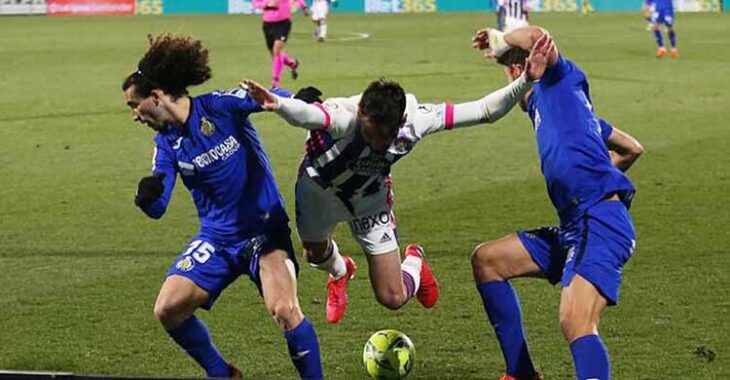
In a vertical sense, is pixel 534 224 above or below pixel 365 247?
below

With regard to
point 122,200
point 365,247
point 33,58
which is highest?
point 365,247

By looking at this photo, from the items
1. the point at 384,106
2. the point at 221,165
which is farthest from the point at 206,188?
the point at 384,106

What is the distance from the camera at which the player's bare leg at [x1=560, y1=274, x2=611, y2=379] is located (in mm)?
7090

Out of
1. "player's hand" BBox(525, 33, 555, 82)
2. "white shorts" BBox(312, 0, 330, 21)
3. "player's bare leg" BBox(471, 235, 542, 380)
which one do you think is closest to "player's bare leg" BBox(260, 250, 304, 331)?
"player's bare leg" BBox(471, 235, 542, 380)

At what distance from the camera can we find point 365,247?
8516mm

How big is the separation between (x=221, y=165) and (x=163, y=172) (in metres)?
0.30

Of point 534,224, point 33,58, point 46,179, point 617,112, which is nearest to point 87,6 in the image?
point 33,58

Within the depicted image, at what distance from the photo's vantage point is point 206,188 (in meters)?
7.81

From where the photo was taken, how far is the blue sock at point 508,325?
7.99 metres

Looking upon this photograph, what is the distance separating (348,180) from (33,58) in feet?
88.5

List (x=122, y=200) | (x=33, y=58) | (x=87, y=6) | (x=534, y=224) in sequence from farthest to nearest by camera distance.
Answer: (x=87, y=6), (x=33, y=58), (x=122, y=200), (x=534, y=224)

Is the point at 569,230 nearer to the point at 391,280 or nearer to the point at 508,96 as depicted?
the point at 508,96

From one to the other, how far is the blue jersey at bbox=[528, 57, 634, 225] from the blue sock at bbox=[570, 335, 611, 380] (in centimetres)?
72

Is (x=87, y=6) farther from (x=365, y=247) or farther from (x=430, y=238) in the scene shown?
(x=365, y=247)
